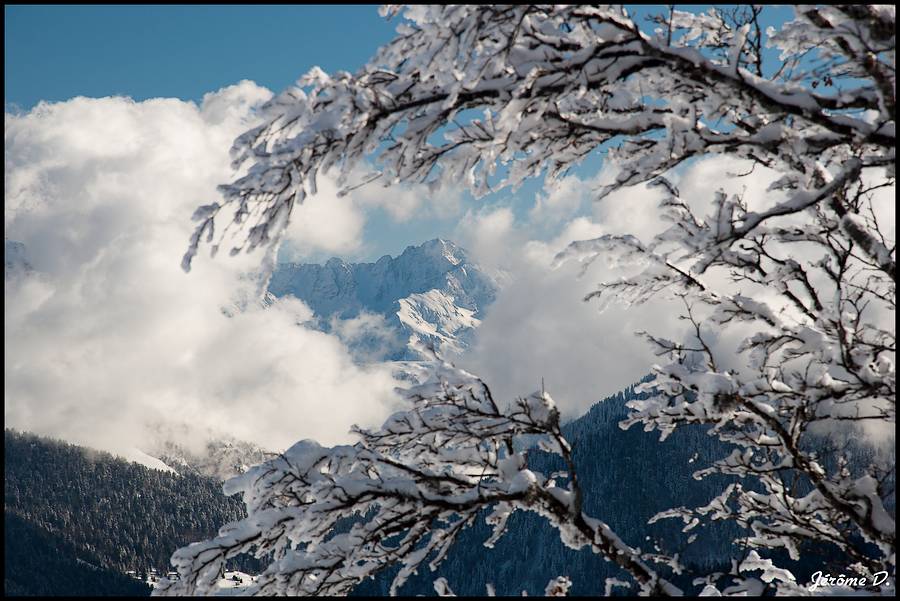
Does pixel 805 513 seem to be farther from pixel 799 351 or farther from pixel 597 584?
pixel 597 584

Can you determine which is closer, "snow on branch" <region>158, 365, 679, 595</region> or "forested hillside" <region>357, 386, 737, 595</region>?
"snow on branch" <region>158, 365, 679, 595</region>

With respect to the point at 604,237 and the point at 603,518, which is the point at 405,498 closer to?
the point at 604,237

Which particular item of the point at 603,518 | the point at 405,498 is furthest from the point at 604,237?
the point at 603,518

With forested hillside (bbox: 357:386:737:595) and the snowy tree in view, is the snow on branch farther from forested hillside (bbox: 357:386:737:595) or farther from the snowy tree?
forested hillside (bbox: 357:386:737:595)

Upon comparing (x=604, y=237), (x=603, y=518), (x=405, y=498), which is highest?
(x=603, y=518)

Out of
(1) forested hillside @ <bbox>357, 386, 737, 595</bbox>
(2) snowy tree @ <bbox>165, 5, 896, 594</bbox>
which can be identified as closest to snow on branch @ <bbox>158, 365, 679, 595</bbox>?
(2) snowy tree @ <bbox>165, 5, 896, 594</bbox>

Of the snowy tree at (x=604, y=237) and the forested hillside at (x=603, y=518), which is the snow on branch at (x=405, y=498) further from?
the forested hillside at (x=603, y=518)

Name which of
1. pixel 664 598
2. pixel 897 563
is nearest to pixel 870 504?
pixel 897 563

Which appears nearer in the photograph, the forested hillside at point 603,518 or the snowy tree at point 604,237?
the snowy tree at point 604,237

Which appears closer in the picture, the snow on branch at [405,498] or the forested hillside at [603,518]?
the snow on branch at [405,498]

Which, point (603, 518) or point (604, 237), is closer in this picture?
point (604, 237)

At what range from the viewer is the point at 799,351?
5.21 metres

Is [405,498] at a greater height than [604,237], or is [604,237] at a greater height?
[604,237]

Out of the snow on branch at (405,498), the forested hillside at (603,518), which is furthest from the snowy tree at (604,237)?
the forested hillside at (603,518)
